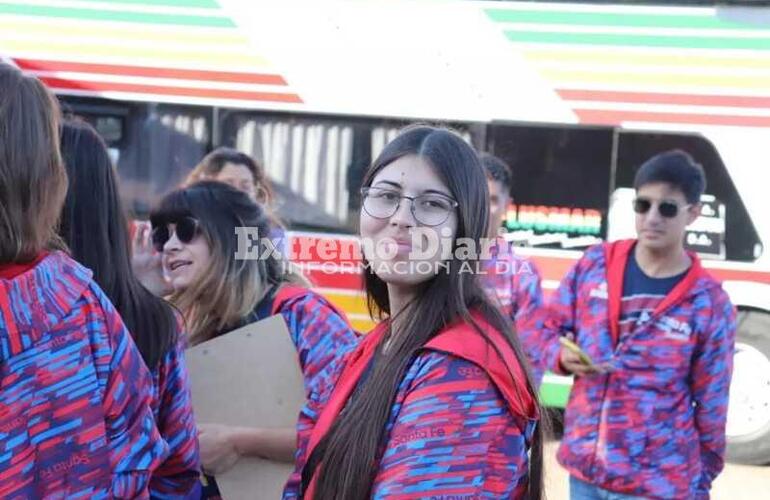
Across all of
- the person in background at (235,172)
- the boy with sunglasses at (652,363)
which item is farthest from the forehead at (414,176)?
the person in background at (235,172)

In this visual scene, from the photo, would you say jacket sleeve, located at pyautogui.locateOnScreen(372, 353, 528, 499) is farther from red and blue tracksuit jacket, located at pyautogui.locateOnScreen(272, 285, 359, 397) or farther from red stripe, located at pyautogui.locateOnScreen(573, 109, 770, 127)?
red stripe, located at pyautogui.locateOnScreen(573, 109, 770, 127)

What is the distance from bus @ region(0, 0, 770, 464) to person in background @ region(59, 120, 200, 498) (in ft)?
15.4

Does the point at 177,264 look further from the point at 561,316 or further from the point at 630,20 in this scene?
the point at 630,20

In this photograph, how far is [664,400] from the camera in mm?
3186

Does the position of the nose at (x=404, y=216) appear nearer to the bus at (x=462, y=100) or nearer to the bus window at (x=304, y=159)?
the bus at (x=462, y=100)

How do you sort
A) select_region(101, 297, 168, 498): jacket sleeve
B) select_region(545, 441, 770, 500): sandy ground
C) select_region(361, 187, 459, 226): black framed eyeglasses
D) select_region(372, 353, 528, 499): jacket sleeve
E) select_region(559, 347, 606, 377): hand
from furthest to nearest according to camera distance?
select_region(545, 441, 770, 500): sandy ground → select_region(559, 347, 606, 377): hand → select_region(361, 187, 459, 226): black framed eyeglasses → select_region(101, 297, 168, 498): jacket sleeve → select_region(372, 353, 528, 499): jacket sleeve

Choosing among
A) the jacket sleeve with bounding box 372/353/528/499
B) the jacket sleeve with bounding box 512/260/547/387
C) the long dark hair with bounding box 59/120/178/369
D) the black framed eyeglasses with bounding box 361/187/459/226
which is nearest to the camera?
the jacket sleeve with bounding box 372/353/528/499

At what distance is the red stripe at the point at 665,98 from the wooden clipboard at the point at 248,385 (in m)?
4.76

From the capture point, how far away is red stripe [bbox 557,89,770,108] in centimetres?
650

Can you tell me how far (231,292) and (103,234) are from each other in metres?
0.69

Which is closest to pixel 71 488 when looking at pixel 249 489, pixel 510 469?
pixel 510 469

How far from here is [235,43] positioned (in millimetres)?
6977

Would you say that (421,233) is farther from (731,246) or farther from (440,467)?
(731,246)

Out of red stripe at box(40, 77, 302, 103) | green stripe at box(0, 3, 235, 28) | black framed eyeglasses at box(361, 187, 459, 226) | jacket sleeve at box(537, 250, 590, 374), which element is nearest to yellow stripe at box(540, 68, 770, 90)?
red stripe at box(40, 77, 302, 103)
